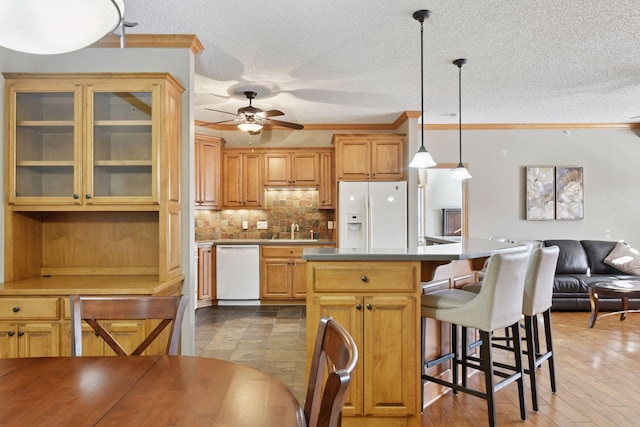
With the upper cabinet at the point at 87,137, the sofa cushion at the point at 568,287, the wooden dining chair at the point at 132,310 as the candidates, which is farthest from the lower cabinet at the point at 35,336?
the sofa cushion at the point at 568,287

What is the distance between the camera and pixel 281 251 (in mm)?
5637

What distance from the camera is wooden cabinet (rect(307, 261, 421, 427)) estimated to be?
2.27 meters

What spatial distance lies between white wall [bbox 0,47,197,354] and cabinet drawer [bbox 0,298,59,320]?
33.2 inches

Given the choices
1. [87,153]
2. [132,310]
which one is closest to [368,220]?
[87,153]

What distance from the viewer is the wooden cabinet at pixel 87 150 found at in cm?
261

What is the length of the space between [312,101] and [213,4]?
90.3 inches

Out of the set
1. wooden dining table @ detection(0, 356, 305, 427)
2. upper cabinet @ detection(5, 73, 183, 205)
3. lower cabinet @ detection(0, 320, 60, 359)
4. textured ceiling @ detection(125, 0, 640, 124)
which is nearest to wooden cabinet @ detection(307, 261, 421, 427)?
wooden dining table @ detection(0, 356, 305, 427)

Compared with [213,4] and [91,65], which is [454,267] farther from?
[91,65]

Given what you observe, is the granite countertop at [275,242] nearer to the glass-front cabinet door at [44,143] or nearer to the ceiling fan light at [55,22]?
the glass-front cabinet door at [44,143]

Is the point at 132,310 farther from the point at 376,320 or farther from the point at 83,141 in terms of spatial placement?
the point at 83,141

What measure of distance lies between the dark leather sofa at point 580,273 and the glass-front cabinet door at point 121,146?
4889mm

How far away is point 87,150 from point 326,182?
3.76 meters

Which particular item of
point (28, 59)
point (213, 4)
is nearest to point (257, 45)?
point (213, 4)

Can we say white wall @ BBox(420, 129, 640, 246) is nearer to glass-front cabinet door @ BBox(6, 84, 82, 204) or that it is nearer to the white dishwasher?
the white dishwasher
